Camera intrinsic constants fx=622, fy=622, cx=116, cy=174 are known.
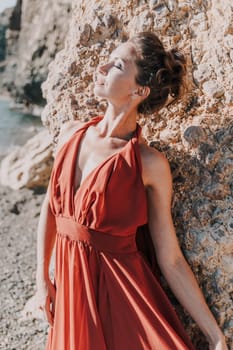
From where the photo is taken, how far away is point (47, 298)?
10.7 feet

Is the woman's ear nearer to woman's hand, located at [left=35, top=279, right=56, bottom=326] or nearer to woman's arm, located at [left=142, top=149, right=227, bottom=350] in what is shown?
woman's arm, located at [left=142, top=149, right=227, bottom=350]

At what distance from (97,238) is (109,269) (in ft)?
0.54

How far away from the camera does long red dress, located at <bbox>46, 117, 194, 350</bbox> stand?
2.92 meters

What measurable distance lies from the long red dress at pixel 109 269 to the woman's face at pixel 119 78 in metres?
0.23

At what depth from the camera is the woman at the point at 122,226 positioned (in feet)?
9.61

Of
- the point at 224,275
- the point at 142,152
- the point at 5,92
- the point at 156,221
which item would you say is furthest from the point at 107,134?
the point at 5,92

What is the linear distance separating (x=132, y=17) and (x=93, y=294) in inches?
64.7

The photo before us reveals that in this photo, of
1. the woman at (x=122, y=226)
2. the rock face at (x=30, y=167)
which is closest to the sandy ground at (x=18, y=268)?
the rock face at (x=30, y=167)

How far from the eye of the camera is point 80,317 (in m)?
Result: 3.02

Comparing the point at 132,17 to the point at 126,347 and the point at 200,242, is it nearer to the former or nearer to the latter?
the point at 200,242

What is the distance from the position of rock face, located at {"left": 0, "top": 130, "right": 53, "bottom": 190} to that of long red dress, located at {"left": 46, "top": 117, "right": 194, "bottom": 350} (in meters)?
A: 5.37

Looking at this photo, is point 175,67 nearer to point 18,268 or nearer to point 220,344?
point 220,344

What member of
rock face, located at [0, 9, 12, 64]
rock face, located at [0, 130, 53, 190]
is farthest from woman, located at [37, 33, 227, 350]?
rock face, located at [0, 9, 12, 64]

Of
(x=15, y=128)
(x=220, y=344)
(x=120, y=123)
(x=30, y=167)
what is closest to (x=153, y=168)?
(x=120, y=123)
